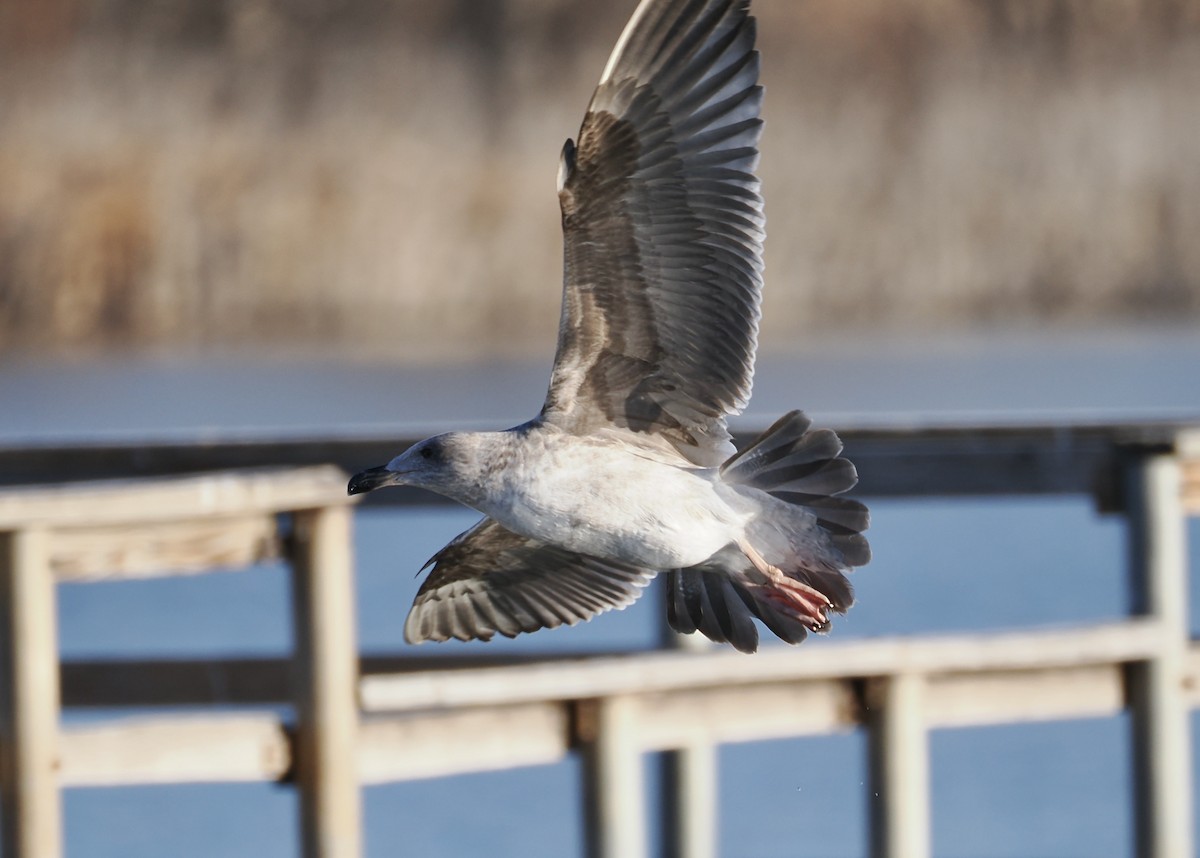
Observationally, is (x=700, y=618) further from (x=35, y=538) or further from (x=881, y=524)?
(x=881, y=524)

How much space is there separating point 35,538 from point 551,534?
1.05 m

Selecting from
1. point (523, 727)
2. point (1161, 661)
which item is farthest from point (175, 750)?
point (1161, 661)

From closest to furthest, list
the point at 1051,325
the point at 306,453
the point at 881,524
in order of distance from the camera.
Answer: the point at 306,453 < the point at 881,524 < the point at 1051,325

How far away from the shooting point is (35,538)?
12.9ft

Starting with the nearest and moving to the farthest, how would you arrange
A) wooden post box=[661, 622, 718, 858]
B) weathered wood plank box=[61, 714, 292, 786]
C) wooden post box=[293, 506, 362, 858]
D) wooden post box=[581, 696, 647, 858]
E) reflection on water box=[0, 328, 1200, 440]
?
weathered wood plank box=[61, 714, 292, 786], wooden post box=[293, 506, 362, 858], wooden post box=[581, 696, 647, 858], wooden post box=[661, 622, 718, 858], reflection on water box=[0, 328, 1200, 440]

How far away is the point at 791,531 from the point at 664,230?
2.09 ft

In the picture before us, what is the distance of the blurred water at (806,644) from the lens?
920cm

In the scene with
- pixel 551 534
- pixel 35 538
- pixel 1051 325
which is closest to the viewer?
pixel 551 534

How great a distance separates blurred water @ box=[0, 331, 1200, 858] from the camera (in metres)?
9.20

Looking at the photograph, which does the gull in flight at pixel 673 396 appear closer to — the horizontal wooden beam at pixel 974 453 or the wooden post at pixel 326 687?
the wooden post at pixel 326 687

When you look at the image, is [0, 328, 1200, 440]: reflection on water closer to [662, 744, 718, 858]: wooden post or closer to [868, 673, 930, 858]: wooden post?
[662, 744, 718, 858]: wooden post

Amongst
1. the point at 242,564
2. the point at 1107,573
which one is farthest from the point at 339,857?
the point at 1107,573

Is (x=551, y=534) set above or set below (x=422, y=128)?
below

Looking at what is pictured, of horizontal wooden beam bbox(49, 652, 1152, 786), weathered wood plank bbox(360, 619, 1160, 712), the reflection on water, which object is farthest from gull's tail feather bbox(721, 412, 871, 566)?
the reflection on water
